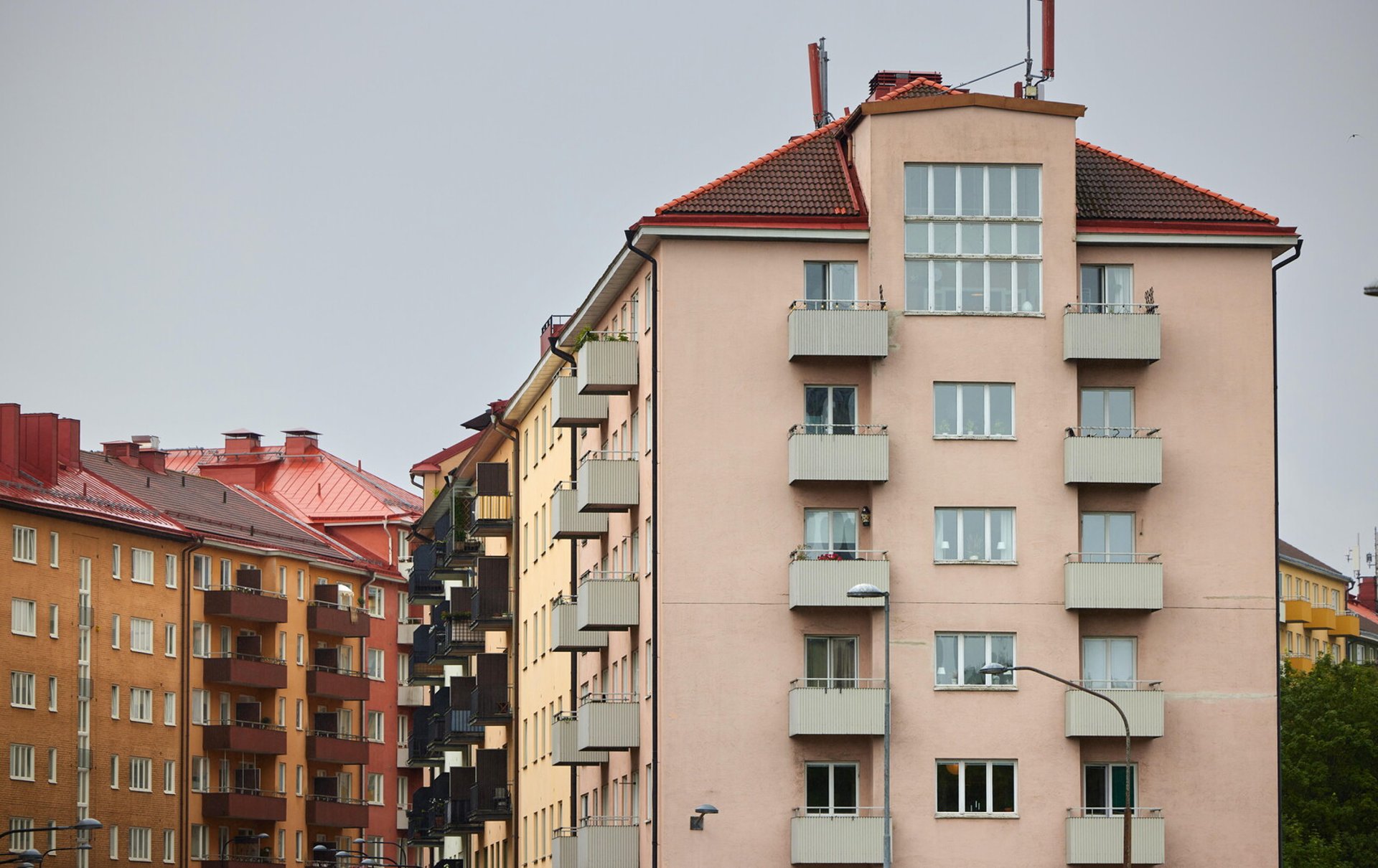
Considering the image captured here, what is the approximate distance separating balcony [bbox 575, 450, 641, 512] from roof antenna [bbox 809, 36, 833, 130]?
11.8 metres

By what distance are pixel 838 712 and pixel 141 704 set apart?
66418 millimetres

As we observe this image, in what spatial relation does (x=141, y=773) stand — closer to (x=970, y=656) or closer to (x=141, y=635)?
(x=141, y=635)

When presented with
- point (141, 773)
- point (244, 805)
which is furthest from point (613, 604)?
point (244, 805)

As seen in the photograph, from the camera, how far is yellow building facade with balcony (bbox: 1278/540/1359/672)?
6535 inches

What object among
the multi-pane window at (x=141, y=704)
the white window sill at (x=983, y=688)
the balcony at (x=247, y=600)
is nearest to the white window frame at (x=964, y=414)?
the white window sill at (x=983, y=688)

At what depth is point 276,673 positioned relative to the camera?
134 meters

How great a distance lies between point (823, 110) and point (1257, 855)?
23930mm

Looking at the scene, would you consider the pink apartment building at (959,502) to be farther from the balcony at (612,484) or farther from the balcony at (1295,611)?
the balcony at (1295,611)

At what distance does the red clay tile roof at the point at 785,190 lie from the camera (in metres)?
67.9

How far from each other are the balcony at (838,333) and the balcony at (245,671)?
228ft

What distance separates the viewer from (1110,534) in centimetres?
6775

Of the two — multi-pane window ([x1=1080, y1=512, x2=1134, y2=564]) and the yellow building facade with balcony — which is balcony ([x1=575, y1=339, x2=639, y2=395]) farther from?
the yellow building facade with balcony

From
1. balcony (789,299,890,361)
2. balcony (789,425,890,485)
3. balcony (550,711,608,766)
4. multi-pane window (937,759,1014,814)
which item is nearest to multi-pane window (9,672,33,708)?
balcony (550,711,608,766)

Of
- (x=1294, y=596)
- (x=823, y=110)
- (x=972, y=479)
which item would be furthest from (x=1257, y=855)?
(x=1294, y=596)
